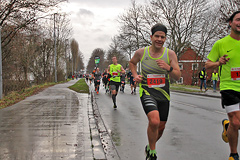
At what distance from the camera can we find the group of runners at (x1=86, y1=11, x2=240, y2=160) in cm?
357

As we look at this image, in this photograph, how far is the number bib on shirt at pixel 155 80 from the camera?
3854 millimetres

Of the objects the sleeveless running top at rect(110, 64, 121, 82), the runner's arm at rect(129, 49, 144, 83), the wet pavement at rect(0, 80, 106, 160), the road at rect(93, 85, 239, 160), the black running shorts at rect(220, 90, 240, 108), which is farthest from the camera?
the sleeveless running top at rect(110, 64, 121, 82)

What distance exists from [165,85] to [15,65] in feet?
56.7

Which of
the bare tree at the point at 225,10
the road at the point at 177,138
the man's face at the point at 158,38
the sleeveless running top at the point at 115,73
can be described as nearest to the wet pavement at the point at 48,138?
the road at the point at 177,138

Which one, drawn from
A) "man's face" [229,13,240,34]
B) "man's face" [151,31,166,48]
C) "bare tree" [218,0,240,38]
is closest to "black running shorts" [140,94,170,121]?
"man's face" [151,31,166,48]

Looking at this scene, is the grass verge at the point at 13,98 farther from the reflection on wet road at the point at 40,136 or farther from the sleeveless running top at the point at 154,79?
the sleeveless running top at the point at 154,79

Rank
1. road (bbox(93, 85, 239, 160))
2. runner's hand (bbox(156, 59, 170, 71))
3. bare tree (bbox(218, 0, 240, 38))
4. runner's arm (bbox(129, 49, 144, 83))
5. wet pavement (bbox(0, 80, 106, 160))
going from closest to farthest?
runner's hand (bbox(156, 59, 170, 71))
runner's arm (bbox(129, 49, 144, 83))
wet pavement (bbox(0, 80, 106, 160))
road (bbox(93, 85, 239, 160))
bare tree (bbox(218, 0, 240, 38))

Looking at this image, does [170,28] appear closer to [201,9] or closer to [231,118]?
[201,9]

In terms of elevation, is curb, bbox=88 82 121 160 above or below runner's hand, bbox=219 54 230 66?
below

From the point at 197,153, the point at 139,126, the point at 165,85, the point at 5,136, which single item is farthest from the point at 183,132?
the point at 5,136

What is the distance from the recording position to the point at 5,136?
215 inches

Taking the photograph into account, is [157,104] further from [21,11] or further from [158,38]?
[21,11]

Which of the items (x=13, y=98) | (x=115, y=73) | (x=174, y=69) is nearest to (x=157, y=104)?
(x=174, y=69)

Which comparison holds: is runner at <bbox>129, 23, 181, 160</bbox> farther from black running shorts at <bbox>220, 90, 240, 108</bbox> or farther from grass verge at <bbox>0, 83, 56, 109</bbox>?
grass verge at <bbox>0, 83, 56, 109</bbox>
